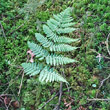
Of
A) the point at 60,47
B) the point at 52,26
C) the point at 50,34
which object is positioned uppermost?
the point at 52,26

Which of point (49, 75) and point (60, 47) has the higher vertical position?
point (60, 47)

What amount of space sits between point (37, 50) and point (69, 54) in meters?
0.51

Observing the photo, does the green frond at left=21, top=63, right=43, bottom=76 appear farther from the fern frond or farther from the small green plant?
the small green plant

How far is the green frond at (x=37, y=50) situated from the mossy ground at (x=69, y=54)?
11.6 inches

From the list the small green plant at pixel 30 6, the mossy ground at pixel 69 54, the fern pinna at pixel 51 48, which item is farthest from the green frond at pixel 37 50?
the small green plant at pixel 30 6

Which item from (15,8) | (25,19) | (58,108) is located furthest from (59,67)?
(15,8)

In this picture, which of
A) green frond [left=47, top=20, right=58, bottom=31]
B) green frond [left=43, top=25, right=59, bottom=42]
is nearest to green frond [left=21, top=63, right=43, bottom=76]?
green frond [left=43, top=25, right=59, bottom=42]

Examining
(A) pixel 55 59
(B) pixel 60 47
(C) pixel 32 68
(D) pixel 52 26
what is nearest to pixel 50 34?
(D) pixel 52 26

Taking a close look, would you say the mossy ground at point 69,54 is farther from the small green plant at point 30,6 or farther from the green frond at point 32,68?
the green frond at point 32,68

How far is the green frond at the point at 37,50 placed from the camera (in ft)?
7.24

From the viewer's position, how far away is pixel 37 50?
2227 mm

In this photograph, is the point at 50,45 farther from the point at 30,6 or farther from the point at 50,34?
the point at 30,6

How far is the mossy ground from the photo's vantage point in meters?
2.15

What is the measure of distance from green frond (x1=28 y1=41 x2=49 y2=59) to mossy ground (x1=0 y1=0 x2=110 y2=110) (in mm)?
294
